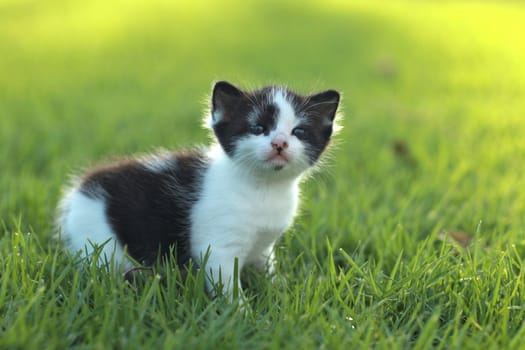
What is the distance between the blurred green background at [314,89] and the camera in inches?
162

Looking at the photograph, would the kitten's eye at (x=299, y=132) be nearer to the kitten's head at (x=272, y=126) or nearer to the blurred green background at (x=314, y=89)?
the kitten's head at (x=272, y=126)

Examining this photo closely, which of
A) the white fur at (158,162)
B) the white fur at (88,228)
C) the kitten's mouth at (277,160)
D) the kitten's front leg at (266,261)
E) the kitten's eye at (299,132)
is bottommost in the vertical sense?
the kitten's front leg at (266,261)

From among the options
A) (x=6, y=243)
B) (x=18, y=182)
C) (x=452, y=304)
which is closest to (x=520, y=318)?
(x=452, y=304)

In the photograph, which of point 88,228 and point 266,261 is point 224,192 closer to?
point 266,261

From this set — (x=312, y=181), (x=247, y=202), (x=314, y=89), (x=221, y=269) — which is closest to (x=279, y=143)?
(x=247, y=202)

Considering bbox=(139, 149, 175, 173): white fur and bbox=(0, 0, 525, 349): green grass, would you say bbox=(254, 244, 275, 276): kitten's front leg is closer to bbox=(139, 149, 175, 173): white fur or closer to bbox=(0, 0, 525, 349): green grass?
bbox=(0, 0, 525, 349): green grass

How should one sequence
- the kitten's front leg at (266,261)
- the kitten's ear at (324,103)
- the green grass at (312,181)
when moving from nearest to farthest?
the green grass at (312,181) → the kitten's ear at (324,103) → the kitten's front leg at (266,261)

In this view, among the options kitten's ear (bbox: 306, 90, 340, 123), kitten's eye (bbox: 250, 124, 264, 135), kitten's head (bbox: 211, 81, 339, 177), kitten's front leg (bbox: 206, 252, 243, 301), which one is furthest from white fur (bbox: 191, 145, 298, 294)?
kitten's ear (bbox: 306, 90, 340, 123)

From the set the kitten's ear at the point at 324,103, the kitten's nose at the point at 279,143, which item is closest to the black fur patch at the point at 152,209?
the kitten's nose at the point at 279,143

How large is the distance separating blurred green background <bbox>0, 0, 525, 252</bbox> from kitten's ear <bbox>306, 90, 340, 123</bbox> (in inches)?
27.1

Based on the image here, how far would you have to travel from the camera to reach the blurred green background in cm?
411

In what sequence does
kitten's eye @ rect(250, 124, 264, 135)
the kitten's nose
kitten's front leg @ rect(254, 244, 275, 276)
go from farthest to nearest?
kitten's front leg @ rect(254, 244, 275, 276)
kitten's eye @ rect(250, 124, 264, 135)
the kitten's nose

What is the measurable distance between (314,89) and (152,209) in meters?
1.19

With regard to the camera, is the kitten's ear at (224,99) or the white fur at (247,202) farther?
the kitten's ear at (224,99)
